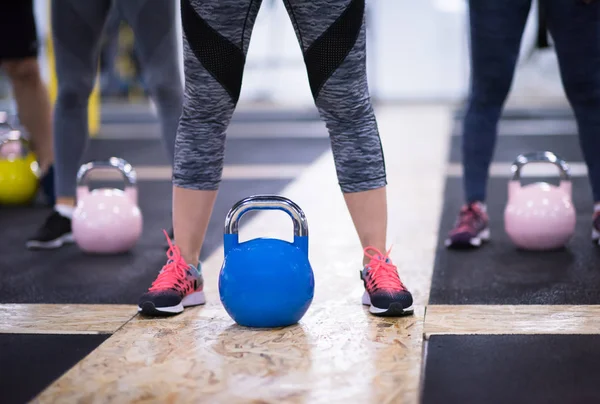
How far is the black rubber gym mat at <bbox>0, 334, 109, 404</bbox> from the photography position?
154cm

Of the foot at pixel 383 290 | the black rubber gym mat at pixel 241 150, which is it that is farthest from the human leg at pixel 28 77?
the foot at pixel 383 290

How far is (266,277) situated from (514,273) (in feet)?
2.94

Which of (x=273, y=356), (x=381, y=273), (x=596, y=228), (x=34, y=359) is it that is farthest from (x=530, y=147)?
(x=34, y=359)

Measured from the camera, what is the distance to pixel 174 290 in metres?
2.01

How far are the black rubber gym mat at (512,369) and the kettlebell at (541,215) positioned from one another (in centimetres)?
90

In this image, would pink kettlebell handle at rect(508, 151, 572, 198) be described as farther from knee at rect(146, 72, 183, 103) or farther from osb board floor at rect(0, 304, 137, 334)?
osb board floor at rect(0, 304, 137, 334)

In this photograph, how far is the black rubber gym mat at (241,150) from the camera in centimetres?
516

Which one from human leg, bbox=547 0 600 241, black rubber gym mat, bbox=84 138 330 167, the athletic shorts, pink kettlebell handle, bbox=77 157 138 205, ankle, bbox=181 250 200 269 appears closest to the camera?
ankle, bbox=181 250 200 269

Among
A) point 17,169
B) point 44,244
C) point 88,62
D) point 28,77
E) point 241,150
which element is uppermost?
point 88,62

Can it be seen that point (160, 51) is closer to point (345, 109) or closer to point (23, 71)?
point (345, 109)

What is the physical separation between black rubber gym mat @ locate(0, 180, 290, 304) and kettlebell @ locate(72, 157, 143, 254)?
0.04m

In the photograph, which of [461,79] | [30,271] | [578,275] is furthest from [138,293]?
[461,79]

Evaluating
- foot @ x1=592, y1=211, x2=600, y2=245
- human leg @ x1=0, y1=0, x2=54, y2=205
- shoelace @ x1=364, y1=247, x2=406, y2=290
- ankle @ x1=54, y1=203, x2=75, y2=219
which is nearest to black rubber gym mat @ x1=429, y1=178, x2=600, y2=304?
foot @ x1=592, y1=211, x2=600, y2=245

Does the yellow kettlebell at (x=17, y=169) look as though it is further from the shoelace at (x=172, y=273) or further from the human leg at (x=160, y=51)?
the shoelace at (x=172, y=273)
